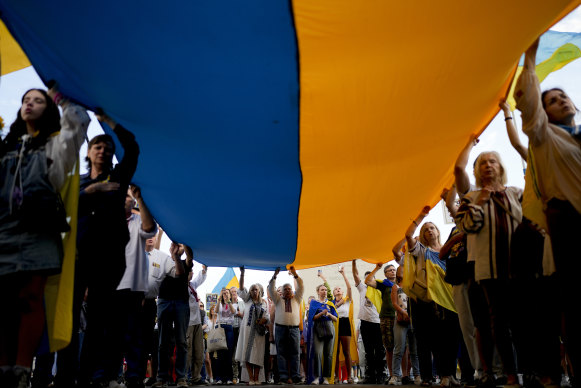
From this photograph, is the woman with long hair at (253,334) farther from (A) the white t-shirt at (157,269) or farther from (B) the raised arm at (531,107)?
(B) the raised arm at (531,107)

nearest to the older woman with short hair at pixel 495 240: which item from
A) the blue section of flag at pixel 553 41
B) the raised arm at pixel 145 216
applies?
the blue section of flag at pixel 553 41

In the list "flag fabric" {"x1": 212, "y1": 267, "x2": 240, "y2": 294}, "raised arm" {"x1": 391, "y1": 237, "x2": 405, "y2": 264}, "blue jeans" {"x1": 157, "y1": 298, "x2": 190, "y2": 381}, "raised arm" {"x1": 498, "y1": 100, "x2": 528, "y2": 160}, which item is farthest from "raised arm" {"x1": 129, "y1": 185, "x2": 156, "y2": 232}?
"flag fabric" {"x1": 212, "y1": 267, "x2": 240, "y2": 294}

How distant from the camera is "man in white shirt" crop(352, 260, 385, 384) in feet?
19.6

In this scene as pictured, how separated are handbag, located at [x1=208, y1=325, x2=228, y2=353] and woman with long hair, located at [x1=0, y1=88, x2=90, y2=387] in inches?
210

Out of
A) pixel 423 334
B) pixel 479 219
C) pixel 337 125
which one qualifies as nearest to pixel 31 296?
pixel 337 125

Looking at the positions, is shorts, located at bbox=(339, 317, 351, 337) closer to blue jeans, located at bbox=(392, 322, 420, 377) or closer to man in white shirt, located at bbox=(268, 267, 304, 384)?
man in white shirt, located at bbox=(268, 267, 304, 384)

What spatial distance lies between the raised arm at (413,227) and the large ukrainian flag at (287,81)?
0.40 meters

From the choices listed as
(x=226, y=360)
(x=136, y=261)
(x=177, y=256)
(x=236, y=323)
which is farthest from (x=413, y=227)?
(x=226, y=360)

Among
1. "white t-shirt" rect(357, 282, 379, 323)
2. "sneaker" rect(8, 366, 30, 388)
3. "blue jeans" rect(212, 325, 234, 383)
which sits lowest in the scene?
"blue jeans" rect(212, 325, 234, 383)

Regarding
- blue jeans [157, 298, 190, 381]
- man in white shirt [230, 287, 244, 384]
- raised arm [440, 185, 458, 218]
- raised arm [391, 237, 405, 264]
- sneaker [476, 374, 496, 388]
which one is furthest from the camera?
man in white shirt [230, 287, 244, 384]

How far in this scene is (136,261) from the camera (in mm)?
3307

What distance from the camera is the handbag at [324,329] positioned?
6451mm

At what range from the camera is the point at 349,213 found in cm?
424

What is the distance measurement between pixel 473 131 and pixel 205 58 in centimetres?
207
